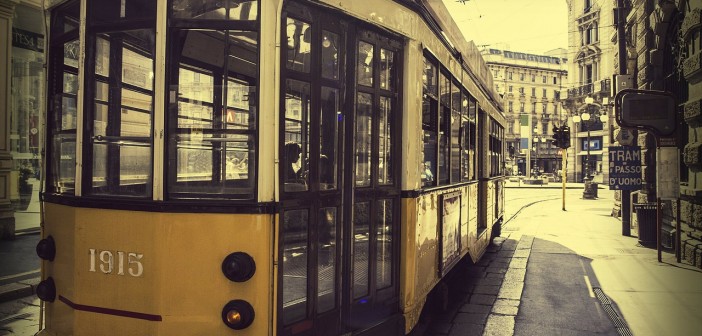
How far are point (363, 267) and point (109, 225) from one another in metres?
1.63

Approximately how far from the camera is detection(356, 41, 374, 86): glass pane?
11.6 feet

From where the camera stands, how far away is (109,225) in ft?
9.37

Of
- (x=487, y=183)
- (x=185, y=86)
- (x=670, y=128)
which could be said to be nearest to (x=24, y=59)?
(x=487, y=183)

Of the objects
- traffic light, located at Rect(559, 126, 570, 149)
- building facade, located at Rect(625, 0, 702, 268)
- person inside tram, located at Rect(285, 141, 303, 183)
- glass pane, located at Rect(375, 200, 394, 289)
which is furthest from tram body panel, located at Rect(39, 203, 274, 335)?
traffic light, located at Rect(559, 126, 570, 149)

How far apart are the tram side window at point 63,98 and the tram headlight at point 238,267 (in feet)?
3.63

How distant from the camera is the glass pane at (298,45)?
3.00 m

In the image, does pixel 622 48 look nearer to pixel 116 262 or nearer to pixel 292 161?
pixel 292 161

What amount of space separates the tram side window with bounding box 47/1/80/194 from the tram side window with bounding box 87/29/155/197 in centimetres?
22

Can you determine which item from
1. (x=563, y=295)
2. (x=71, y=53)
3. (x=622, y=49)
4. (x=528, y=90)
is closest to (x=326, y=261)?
(x=71, y=53)

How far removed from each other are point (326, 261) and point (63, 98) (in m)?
1.93

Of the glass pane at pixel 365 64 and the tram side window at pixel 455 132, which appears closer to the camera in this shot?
the glass pane at pixel 365 64

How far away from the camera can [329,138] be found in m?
3.33

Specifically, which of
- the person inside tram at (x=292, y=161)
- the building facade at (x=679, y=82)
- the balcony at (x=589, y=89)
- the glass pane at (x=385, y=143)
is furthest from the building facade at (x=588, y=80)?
the person inside tram at (x=292, y=161)

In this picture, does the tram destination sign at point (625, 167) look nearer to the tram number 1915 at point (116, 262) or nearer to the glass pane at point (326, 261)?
the glass pane at point (326, 261)
